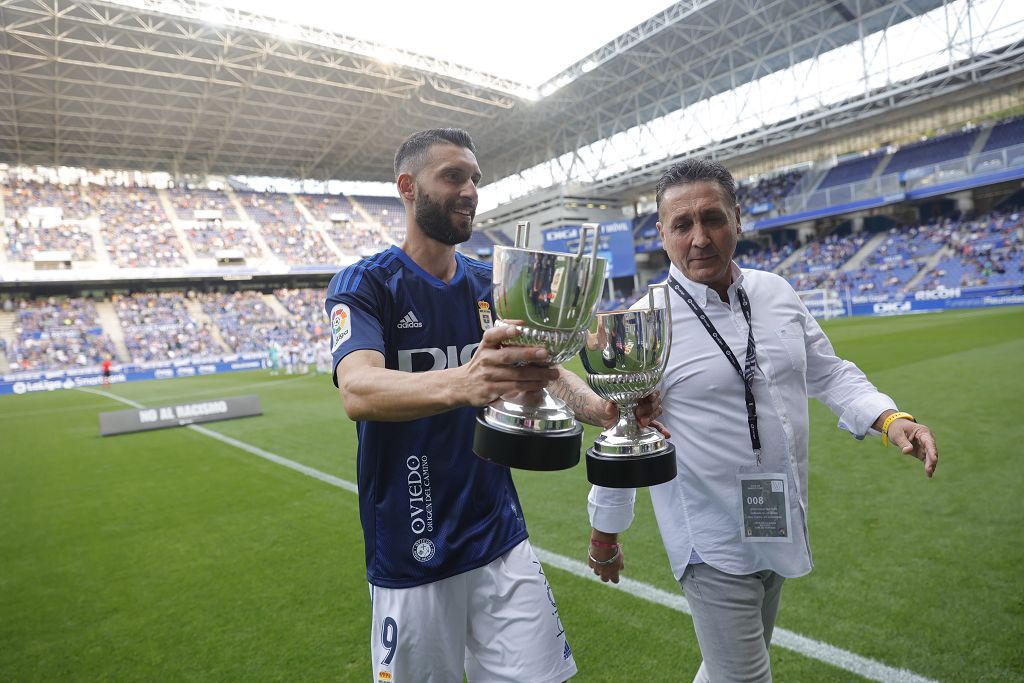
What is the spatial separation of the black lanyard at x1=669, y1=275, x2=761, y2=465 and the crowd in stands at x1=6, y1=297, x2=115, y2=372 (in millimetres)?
36677

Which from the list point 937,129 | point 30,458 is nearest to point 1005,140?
point 937,129

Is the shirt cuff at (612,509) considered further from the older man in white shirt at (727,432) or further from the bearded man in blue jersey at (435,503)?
the bearded man in blue jersey at (435,503)

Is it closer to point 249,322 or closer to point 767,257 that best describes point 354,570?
point 249,322

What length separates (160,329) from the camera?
116 feet

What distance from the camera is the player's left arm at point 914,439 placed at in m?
1.67

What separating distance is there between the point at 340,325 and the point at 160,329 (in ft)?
129

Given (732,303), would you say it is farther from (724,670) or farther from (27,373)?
(27,373)

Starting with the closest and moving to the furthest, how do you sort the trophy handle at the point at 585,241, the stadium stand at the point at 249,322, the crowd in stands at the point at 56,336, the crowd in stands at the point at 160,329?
the trophy handle at the point at 585,241, the crowd in stands at the point at 56,336, the crowd in stands at the point at 160,329, the stadium stand at the point at 249,322

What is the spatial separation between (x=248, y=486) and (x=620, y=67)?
1202 inches

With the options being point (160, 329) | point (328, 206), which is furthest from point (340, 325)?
point (328, 206)

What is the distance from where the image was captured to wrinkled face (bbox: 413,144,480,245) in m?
1.81

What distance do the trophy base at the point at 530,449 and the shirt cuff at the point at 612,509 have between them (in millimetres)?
785

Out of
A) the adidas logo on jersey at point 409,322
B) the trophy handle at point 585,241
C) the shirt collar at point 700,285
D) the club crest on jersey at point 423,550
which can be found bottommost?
the club crest on jersey at point 423,550

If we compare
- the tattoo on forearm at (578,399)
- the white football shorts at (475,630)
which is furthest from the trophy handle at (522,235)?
the white football shorts at (475,630)
